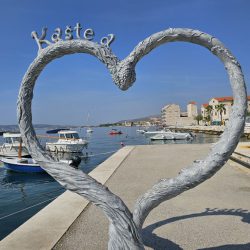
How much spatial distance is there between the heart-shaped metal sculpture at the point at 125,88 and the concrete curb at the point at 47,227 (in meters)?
1.79

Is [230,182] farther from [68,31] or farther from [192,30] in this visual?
[68,31]

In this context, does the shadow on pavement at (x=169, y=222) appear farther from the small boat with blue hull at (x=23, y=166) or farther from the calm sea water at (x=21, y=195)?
the small boat with blue hull at (x=23, y=166)

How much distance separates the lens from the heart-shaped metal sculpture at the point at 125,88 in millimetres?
4430

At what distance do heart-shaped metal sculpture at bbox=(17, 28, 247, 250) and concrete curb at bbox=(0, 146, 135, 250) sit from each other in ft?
5.88

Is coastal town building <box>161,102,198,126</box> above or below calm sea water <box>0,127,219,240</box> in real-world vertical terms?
above

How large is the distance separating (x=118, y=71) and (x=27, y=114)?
4.89 feet

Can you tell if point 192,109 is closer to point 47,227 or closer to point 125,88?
point 47,227

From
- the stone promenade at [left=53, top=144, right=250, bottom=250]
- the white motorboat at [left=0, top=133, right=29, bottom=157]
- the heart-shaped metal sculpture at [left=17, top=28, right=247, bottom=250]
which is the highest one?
the heart-shaped metal sculpture at [left=17, top=28, right=247, bottom=250]

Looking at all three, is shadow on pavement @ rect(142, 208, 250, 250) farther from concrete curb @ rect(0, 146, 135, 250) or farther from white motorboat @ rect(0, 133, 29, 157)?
white motorboat @ rect(0, 133, 29, 157)

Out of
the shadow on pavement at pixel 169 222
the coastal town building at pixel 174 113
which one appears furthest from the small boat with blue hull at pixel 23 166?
the coastal town building at pixel 174 113

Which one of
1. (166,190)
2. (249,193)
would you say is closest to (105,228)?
(166,190)

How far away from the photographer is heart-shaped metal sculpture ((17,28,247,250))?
14.5ft

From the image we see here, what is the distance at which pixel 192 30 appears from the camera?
15.1ft

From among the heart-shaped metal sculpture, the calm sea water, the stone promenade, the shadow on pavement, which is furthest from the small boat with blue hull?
the heart-shaped metal sculpture
